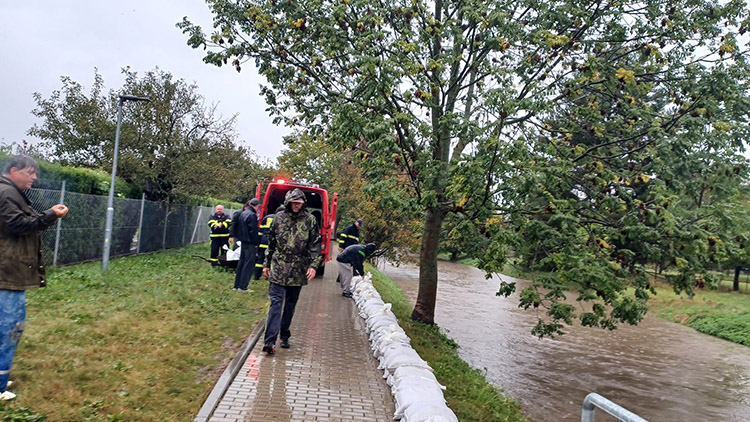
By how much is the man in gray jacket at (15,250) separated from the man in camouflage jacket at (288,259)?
254 centimetres

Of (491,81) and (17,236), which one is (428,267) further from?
(17,236)

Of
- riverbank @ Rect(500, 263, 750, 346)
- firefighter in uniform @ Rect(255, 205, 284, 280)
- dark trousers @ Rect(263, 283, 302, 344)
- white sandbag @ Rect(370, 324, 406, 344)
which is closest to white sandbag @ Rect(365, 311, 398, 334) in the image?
white sandbag @ Rect(370, 324, 406, 344)

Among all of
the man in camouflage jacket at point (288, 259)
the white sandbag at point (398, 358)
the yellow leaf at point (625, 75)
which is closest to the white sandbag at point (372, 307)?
the white sandbag at point (398, 358)

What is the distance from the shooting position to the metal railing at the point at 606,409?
2328mm

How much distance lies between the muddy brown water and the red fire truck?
3.89 meters

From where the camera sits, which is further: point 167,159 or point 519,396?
point 167,159

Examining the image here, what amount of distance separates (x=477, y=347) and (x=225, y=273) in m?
6.10

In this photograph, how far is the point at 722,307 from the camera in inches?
854

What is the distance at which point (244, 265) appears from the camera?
1009 cm

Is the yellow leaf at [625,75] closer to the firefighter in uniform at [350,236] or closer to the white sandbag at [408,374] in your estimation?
the white sandbag at [408,374]

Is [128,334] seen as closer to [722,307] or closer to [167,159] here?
[167,159]

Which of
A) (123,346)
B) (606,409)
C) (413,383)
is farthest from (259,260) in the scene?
(606,409)

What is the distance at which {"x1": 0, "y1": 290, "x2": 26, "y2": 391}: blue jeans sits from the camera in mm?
3930

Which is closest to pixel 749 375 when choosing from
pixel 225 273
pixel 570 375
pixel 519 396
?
pixel 570 375
